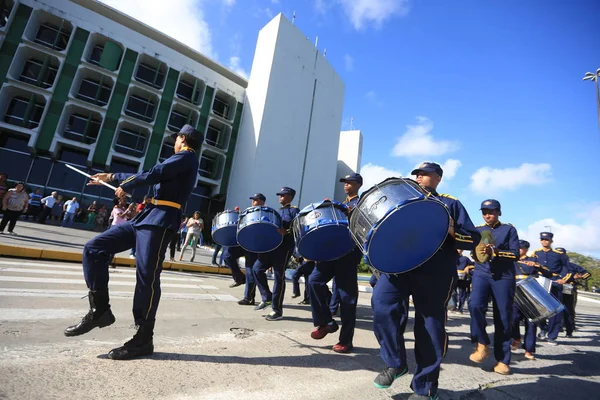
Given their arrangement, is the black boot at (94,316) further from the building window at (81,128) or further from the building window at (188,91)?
the building window at (188,91)

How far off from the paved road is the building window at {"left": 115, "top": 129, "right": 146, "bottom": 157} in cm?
2142

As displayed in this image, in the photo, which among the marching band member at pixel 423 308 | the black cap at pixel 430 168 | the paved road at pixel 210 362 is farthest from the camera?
the black cap at pixel 430 168

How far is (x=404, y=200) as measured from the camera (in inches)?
90.0

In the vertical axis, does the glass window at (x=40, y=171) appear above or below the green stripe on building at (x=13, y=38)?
below

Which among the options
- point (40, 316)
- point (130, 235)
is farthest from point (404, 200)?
point (40, 316)

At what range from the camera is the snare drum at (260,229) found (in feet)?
15.6

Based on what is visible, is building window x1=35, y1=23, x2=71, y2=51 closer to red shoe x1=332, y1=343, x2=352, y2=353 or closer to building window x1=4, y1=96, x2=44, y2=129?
building window x1=4, y1=96, x2=44, y2=129

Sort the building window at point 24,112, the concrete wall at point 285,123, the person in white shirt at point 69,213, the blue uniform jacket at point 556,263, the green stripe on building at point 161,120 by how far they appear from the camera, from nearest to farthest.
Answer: the blue uniform jacket at point 556,263 < the person in white shirt at point 69,213 < the building window at point 24,112 < the green stripe on building at point 161,120 < the concrete wall at point 285,123

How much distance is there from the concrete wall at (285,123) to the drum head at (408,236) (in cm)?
2470

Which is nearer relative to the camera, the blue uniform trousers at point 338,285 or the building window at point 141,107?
the blue uniform trousers at point 338,285

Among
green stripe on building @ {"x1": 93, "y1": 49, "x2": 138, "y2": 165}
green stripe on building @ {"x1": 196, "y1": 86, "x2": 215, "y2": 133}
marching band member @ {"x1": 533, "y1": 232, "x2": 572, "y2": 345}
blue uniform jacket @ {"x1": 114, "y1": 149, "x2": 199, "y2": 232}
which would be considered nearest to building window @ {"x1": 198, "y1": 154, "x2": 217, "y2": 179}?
green stripe on building @ {"x1": 196, "y1": 86, "x2": 215, "y2": 133}

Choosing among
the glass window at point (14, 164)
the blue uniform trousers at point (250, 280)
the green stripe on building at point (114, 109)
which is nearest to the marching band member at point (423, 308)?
the blue uniform trousers at point (250, 280)

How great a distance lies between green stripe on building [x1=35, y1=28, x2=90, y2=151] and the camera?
20.5 m

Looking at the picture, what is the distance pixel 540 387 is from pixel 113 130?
26.8m
